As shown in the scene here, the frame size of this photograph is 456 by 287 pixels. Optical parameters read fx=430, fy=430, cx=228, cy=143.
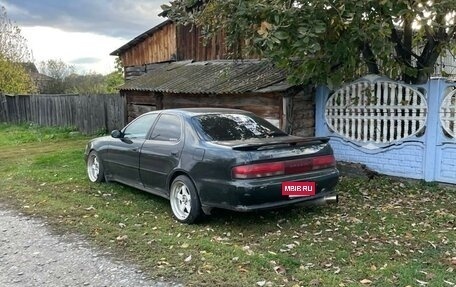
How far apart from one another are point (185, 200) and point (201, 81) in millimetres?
6226

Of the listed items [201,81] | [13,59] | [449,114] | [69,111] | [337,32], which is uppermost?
[13,59]

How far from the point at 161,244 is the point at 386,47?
4444 millimetres

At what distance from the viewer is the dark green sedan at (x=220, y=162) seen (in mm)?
5027

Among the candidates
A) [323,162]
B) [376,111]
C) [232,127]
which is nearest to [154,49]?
[376,111]

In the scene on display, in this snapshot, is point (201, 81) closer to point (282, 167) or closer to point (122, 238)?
point (282, 167)

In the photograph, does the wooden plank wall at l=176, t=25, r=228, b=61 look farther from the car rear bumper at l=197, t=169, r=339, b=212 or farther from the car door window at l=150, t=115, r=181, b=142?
the car rear bumper at l=197, t=169, r=339, b=212

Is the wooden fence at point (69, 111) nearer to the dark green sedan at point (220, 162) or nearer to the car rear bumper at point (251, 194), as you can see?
the dark green sedan at point (220, 162)

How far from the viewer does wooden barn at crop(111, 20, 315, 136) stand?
9031mm

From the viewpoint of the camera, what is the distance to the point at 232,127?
605 centimetres

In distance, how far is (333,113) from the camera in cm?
885

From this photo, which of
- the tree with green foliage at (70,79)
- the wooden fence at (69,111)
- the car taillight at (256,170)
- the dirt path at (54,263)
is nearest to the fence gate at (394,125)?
the car taillight at (256,170)

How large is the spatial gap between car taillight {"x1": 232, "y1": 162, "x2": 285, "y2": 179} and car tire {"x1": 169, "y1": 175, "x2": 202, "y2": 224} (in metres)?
0.75

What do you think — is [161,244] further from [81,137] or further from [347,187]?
[81,137]

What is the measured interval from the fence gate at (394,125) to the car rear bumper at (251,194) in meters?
2.94
